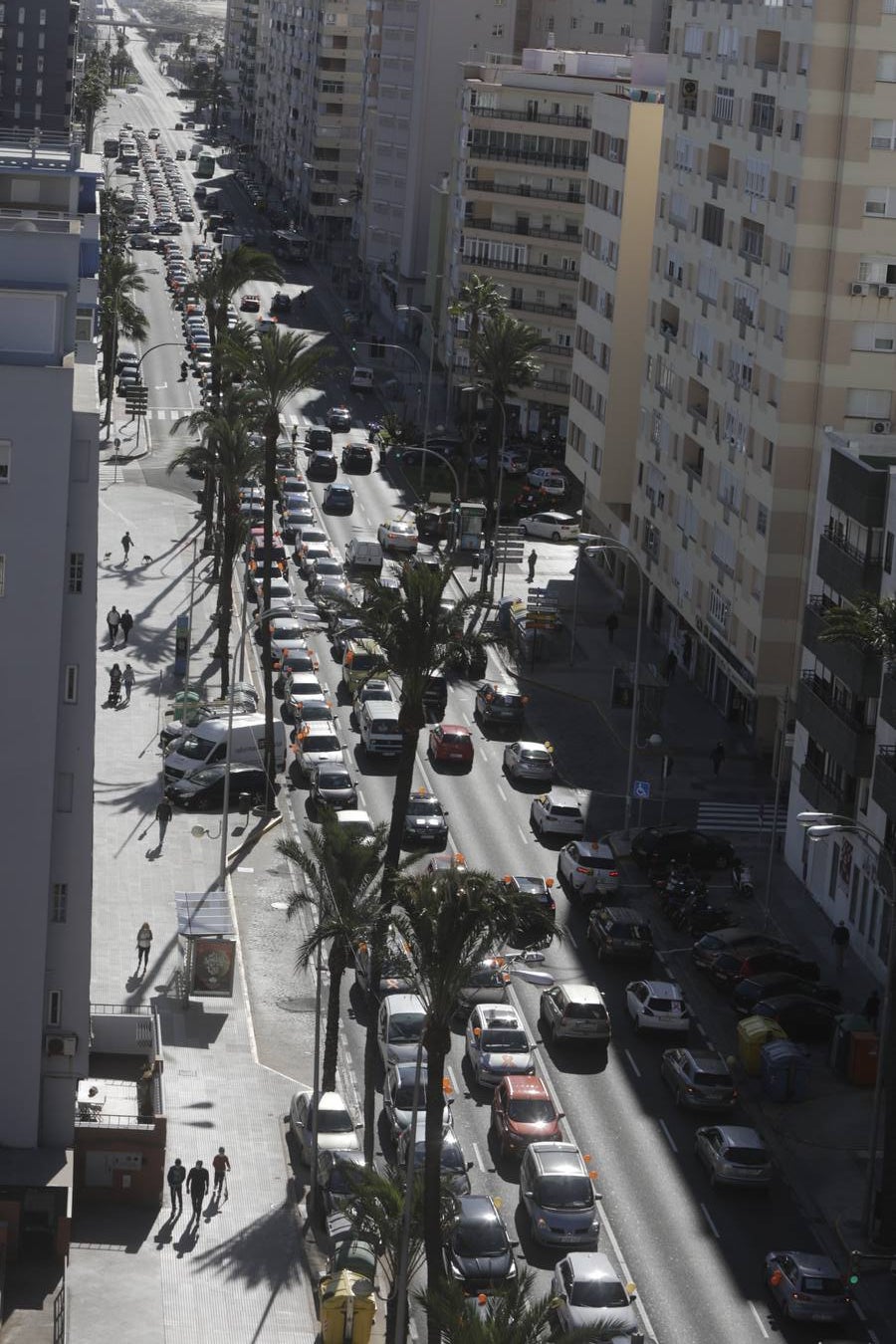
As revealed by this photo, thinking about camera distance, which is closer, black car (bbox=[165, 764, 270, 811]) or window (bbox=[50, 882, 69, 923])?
window (bbox=[50, 882, 69, 923])

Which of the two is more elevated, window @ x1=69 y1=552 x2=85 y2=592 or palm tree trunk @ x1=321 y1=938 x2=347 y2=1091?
window @ x1=69 y1=552 x2=85 y2=592

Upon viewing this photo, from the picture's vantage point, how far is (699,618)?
8838 cm

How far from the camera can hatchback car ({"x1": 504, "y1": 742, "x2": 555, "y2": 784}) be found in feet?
262

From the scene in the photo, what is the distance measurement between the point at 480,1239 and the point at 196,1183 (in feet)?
20.6

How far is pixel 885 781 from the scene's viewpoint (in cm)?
6284

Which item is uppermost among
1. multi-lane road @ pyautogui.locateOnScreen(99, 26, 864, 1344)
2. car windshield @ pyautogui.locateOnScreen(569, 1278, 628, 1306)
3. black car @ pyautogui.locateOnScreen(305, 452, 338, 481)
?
black car @ pyautogui.locateOnScreen(305, 452, 338, 481)

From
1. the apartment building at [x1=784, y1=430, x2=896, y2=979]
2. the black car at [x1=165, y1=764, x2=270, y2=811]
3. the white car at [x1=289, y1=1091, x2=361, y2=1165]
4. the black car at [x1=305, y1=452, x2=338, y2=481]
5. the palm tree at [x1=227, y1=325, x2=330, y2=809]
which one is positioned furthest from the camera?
the black car at [x1=305, y1=452, x2=338, y2=481]

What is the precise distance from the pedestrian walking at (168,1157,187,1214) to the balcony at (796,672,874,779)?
2502cm

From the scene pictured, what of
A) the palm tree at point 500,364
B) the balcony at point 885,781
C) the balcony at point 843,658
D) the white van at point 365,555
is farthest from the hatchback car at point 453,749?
the palm tree at point 500,364

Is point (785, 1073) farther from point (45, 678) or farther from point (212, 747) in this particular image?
point (212, 747)

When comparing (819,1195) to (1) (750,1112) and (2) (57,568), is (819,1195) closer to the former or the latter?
(1) (750,1112)

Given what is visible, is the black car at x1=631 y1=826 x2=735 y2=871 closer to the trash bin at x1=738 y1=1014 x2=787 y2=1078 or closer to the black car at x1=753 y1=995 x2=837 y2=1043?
the black car at x1=753 y1=995 x2=837 y2=1043

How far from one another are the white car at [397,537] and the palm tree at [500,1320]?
7185 centimetres

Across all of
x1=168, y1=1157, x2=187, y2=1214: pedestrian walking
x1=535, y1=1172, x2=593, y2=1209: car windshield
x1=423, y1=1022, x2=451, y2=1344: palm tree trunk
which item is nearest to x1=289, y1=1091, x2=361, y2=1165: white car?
x1=168, y1=1157, x2=187, y2=1214: pedestrian walking
